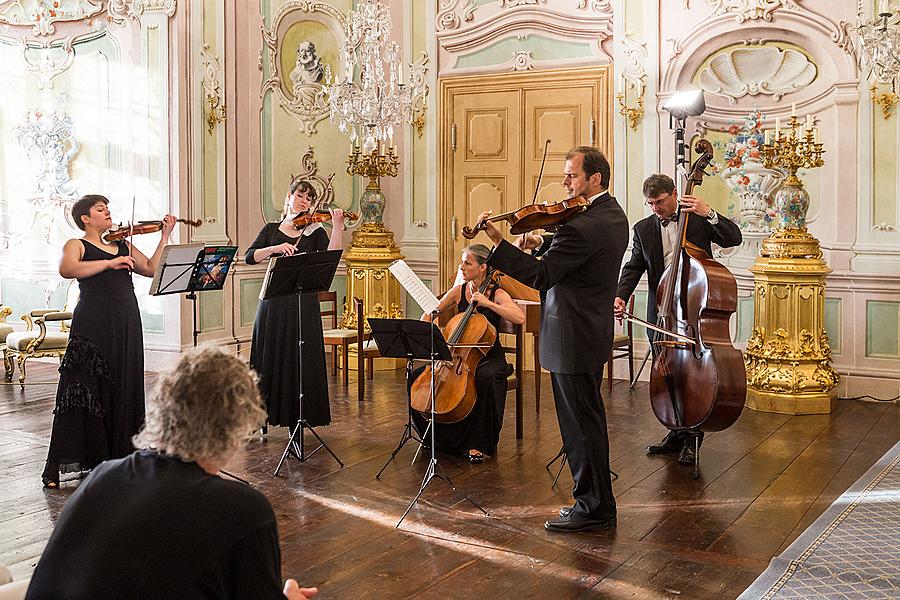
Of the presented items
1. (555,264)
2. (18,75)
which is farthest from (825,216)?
(18,75)

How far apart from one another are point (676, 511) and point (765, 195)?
12.6ft

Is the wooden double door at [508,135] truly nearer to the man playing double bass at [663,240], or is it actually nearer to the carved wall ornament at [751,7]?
the carved wall ornament at [751,7]

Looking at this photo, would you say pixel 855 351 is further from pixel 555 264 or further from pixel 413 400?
pixel 555 264

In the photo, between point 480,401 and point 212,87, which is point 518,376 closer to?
point 480,401

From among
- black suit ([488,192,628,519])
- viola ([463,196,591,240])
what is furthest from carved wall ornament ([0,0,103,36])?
black suit ([488,192,628,519])

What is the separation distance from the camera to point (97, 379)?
489 centimetres

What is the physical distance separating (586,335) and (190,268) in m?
2.22

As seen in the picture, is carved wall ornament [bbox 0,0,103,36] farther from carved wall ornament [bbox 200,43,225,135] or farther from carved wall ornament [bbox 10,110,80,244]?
carved wall ornament [bbox 200,43,225,135]

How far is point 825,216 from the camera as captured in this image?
7.33 meters

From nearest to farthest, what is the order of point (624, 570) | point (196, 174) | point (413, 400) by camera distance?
1. point (624, 570)
2. point (413, 400)
3. point (196, 174)

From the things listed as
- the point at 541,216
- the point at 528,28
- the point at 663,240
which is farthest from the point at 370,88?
the point at 541,216

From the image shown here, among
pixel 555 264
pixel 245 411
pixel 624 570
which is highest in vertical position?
pixel 555 264

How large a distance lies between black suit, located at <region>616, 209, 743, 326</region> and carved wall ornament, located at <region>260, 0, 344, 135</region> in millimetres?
4309

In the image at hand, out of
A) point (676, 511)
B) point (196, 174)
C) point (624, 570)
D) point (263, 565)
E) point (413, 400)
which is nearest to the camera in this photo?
point (263, 565)
